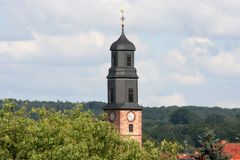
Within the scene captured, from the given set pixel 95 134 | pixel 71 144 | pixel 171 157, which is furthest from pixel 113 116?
pixel 71 144

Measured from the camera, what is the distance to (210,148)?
79.9 meters

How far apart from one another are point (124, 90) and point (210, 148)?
1848 inches

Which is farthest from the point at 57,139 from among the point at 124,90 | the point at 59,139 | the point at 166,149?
the point at 124,90

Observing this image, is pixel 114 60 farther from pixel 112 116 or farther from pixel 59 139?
pixel 59 139

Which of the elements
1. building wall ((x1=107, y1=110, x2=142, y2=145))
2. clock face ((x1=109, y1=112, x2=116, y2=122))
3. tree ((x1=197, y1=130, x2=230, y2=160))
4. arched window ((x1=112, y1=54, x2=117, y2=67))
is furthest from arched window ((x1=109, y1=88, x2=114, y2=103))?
tree ((x1=197, y1=130, x2=230, y2=160))

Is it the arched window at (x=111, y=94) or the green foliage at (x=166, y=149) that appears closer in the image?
the green foliage at (x=166, y=149)

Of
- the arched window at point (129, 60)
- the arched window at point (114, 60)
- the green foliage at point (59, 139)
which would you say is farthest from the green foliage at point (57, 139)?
the arched window at point (114, 60)

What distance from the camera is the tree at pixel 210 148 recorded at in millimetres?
79688

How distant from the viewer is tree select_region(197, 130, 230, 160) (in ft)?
261

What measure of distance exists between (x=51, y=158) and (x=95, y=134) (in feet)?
30.2

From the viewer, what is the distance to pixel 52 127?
228 ft

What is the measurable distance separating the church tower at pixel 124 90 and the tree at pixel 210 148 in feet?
144

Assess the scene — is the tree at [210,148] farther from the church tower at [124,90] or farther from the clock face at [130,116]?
the clock face at [130,116]

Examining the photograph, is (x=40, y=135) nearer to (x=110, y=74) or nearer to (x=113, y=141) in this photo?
(x=113, y=141)
